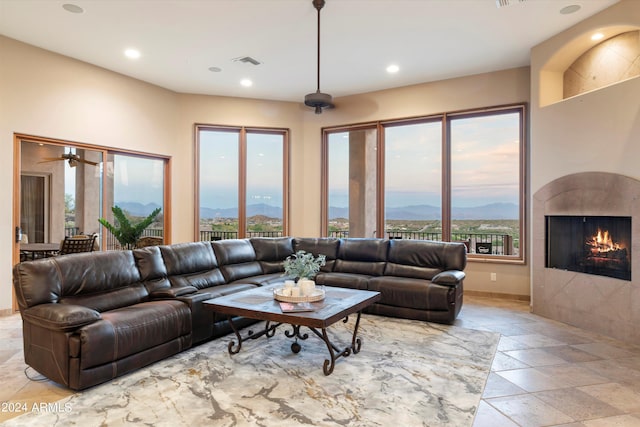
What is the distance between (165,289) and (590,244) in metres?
4.69

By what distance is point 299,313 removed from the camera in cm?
294

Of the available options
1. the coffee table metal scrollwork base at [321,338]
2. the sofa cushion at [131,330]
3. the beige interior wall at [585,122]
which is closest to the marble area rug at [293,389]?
the coffee table metal scrollwork base at [321,338]

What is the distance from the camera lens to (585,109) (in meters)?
4.20

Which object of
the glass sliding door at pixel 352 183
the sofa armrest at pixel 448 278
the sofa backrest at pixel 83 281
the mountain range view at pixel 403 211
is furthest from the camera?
the glass sliding door at pixel 352 183

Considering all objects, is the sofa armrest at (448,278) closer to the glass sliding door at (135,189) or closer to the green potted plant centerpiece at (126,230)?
the green potted plant centerpiece at (126,230)

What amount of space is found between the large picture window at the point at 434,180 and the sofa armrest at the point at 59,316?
15.7 feet

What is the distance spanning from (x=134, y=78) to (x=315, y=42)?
3.20 metres

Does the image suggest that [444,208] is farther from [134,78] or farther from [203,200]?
[134,78]

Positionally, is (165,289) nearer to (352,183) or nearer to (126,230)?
(126,230)

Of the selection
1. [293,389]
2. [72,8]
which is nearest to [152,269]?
[293,389]

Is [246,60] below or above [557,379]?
above

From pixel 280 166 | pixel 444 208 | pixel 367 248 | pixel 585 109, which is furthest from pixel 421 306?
pixel 280 166

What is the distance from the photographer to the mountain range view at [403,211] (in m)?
5.74

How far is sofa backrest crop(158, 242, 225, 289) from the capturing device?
4.04 m
